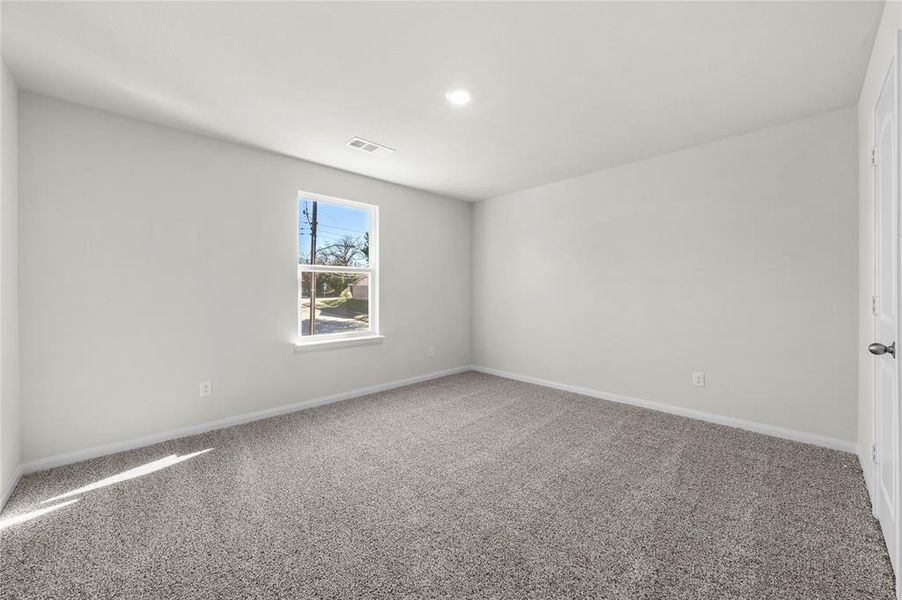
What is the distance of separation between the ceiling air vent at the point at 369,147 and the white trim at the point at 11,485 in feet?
9.80

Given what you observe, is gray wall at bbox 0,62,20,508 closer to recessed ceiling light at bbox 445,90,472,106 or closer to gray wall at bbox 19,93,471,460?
gray wall at bbox 19,93,471,460

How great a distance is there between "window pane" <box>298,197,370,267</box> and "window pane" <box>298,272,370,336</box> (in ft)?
0.51

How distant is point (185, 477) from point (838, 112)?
486cm

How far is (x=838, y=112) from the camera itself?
8.76ft

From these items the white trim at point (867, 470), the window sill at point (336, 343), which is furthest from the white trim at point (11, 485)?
the white trim at point (867, 470)

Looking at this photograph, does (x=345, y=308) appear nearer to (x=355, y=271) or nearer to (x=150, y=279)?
(x=355, y=271)

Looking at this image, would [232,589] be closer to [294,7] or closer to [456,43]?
[294,7]

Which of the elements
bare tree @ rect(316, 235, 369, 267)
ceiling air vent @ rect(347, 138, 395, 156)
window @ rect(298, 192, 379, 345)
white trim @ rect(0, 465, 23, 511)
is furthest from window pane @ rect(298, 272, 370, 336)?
white trim @ rect(0, 465, 23, 511)

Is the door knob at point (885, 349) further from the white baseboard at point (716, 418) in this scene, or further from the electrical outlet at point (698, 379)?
the electrical outlet at point (698, 379)

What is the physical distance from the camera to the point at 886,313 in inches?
68.3

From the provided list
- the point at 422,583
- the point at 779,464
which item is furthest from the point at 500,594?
the point at 779,464

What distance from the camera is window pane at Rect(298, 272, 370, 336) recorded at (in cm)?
380

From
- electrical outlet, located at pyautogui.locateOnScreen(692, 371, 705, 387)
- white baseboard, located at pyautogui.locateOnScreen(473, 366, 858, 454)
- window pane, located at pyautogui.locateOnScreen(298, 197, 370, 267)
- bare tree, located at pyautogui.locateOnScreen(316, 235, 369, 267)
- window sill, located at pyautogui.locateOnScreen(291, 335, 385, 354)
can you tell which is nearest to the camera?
white baseboard, located at pyautogui.locateOnScreen(473, 366, 858, 454)

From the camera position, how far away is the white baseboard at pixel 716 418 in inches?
107
